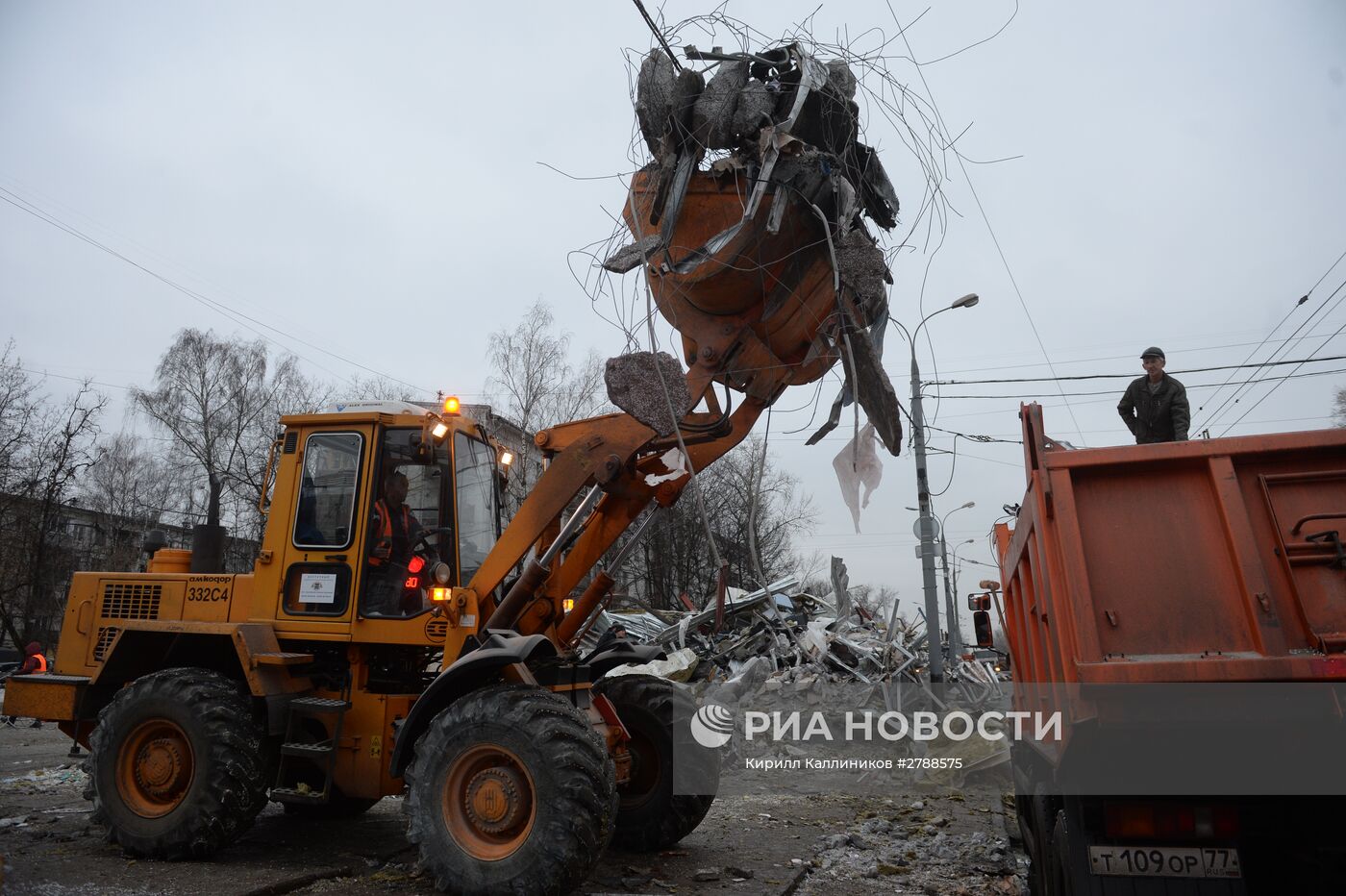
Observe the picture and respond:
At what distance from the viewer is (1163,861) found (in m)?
3.13

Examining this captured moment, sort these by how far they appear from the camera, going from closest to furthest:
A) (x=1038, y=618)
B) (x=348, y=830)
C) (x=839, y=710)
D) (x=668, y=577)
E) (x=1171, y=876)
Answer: (x=1171, y=876) < (x=1038, y=618) < (x=348, y=830) < (x=839, y=710) < (x=668, y=577)

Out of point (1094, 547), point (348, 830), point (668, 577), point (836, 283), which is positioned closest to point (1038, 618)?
point (1094, 547)

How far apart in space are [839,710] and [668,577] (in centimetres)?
2047

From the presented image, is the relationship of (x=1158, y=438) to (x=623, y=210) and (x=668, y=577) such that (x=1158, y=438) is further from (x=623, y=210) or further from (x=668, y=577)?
(x=668, y=577)

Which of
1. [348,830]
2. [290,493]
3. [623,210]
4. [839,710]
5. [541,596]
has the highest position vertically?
[623,210]

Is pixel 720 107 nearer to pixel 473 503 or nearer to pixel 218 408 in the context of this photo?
pixel 473 503

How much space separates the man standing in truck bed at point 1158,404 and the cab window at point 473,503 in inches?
184

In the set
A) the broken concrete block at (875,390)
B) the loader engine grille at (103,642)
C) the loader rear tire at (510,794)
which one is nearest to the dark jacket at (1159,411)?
the broken concrete block at (875,390)

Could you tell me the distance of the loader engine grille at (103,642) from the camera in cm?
682

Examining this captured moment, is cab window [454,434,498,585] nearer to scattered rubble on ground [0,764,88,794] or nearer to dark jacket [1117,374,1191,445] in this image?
dark jacket [1117,374,1191,445]

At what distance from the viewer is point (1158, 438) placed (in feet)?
19.1

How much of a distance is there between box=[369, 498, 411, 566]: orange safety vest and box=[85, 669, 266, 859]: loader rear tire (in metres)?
1.33

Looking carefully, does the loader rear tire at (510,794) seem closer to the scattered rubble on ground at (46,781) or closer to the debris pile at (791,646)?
the scattered rubble on ground at (46,781)

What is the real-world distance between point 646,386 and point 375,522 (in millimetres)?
2625
